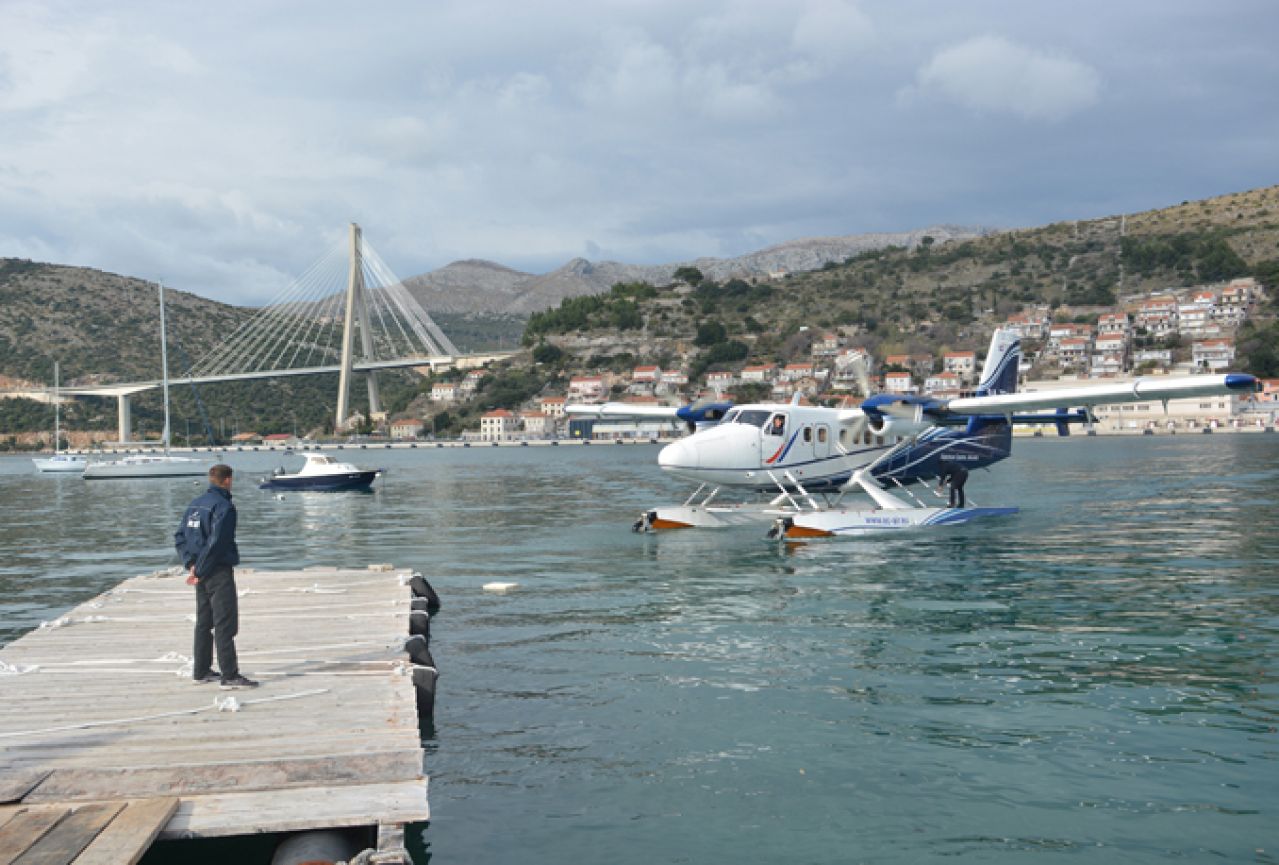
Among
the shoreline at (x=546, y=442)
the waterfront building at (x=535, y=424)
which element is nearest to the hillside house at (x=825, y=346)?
the shoreline at (x=546, y=442)

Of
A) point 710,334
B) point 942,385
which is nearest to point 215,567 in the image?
point 942,385

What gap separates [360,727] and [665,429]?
466ft

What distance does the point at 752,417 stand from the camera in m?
20.5

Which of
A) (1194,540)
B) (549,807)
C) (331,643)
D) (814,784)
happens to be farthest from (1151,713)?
(1194,540)

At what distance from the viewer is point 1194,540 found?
792 inches

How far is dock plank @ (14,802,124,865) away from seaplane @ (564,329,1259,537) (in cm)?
1425

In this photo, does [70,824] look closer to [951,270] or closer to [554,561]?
[554,561]

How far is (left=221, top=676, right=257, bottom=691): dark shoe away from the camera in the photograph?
7.76 meters

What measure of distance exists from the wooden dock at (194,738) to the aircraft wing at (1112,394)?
13.3 meters

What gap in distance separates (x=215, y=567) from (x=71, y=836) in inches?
115

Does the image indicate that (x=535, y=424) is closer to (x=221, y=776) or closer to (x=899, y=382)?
(x=899, y=382)

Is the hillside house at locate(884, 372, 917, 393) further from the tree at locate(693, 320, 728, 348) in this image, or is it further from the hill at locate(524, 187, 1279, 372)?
the tree at locate(693, 320, 728, 348)

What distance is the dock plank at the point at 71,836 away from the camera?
4680 millimetres

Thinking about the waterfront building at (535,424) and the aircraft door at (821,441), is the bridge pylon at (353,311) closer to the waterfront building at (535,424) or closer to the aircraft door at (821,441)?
the waterfront building at (535,424)
